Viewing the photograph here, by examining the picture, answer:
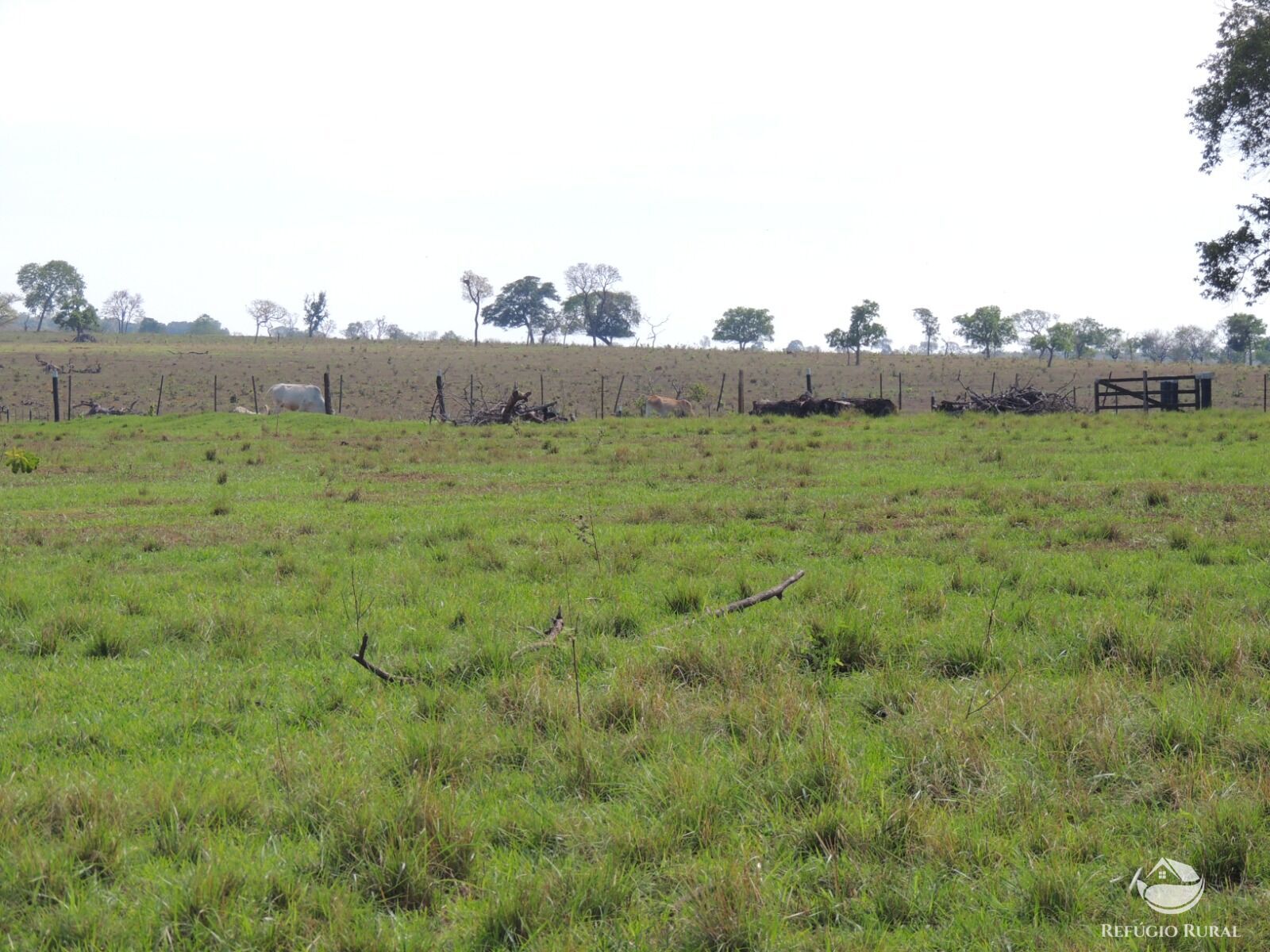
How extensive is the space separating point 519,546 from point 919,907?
7066mm

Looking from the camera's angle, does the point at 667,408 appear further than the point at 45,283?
No

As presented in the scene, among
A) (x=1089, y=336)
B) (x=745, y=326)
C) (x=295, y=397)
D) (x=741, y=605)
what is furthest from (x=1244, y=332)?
(x=741, y=605)

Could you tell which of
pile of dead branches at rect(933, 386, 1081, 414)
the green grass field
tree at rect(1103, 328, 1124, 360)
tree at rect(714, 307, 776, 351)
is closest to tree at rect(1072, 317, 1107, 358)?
tree at rect(1103, 328, 1124, 360)

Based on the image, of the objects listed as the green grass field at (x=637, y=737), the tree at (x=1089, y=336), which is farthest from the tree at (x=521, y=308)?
the green grass field at (x=637, y=737)

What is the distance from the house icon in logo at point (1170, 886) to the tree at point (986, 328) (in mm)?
124847

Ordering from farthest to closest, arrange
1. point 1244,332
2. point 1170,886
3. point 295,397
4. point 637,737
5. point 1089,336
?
point 1089,336 → point 1244,332 → point 295,397 → point 637,737 → point 1170,886

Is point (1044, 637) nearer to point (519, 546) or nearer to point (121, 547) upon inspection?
point (519, 546)

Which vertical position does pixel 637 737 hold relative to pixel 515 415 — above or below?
below

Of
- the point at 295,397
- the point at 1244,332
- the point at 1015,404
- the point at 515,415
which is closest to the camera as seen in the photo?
the point at 515,415

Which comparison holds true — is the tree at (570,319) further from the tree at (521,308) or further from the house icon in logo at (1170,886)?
the house icon in logo at (1170,886)

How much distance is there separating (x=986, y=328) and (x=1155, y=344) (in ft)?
243

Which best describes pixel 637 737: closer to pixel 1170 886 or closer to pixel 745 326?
pixel 1170 886

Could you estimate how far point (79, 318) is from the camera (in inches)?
4085

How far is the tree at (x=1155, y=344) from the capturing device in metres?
173
